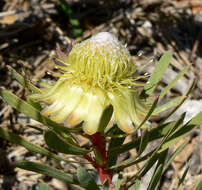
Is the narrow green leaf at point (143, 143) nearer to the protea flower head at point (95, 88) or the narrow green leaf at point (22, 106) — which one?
the protea flower head at point (95, 88)

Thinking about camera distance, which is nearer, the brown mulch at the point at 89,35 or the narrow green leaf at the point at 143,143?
the narrow green leaf at the point at 143,143

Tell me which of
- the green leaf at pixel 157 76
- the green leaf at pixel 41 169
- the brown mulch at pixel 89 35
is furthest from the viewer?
the brown mulch at pixel 89 35

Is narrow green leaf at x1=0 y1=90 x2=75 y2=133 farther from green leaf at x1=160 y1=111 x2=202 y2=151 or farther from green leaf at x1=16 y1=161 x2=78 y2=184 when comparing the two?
green leaf at x1=160 y1=111 x2=202 y2=151

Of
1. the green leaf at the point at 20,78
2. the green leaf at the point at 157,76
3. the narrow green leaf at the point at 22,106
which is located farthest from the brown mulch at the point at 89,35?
the narrow green leaf at the point at 22,106

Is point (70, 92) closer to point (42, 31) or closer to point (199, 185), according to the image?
point (199, 185)

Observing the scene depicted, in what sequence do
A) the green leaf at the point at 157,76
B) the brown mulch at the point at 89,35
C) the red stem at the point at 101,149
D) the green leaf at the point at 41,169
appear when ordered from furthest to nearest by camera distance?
1. the brown mulch at the point at 89,35
2. the green leaf at the point at 157,76
3. the red stem at the point at 101,149
4. the green leaf at the point at 41,169

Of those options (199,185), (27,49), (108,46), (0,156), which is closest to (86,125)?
(108,46)

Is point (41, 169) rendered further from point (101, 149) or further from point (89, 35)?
point (89, 35)

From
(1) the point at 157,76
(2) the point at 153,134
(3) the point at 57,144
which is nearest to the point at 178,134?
(2) the point at 153,134
